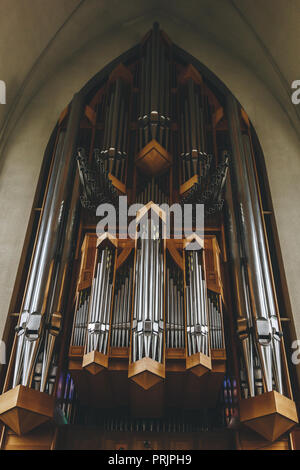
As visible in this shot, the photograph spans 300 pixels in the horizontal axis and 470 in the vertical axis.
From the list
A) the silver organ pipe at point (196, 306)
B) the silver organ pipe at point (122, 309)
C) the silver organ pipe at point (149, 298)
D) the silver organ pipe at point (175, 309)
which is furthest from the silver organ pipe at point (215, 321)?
the silver organ pipe at point (122, 309)

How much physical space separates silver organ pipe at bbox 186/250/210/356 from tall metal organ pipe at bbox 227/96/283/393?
0.54 m

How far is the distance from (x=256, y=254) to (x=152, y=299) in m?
1.41

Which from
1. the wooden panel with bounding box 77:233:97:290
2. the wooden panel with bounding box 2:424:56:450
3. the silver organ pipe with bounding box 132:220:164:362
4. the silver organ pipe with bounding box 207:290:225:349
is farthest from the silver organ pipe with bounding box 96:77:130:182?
the wooden panel with bounding box 2:424:56:450

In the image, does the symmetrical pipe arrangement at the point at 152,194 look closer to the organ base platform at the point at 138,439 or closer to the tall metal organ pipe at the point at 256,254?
the tall metal organ pipe at the point at 256,254

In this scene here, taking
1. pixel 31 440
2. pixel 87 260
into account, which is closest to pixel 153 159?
pixel 87 260

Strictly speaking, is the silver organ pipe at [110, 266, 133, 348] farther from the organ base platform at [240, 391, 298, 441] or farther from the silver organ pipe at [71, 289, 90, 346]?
the organ base platform at [240, 391, 298, 441]

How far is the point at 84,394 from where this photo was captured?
17.4 feet

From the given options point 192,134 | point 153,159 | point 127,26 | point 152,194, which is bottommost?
point 152,194

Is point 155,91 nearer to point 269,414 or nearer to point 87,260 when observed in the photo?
point 87,260

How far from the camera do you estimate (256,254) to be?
5.64 meters

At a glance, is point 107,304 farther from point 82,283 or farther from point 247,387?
point 247,387

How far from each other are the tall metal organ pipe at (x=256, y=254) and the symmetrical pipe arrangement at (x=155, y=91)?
1.06 meters

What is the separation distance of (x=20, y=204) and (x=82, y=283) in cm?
193
